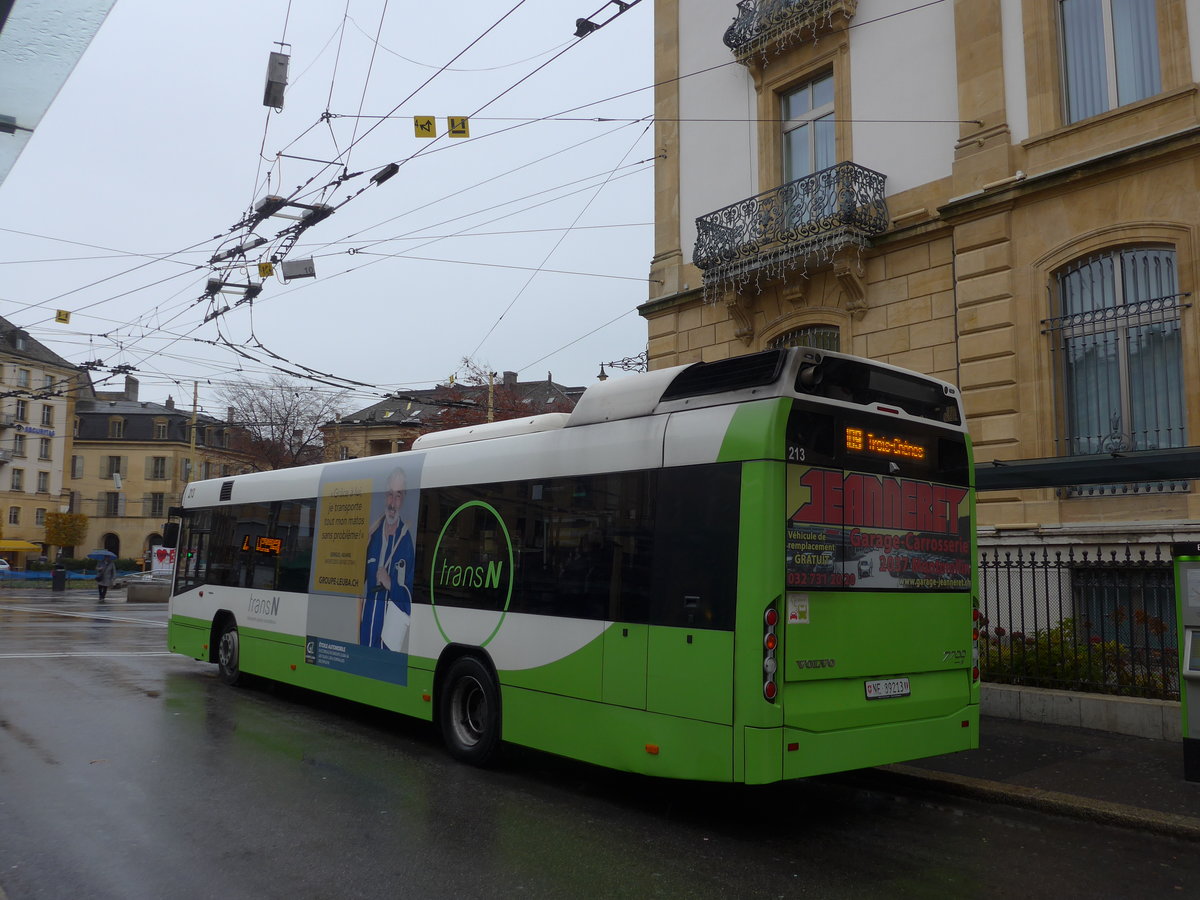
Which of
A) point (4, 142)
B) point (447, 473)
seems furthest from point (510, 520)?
point (4, 142)

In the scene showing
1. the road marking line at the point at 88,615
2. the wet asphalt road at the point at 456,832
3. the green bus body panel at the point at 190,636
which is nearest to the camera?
the wet asphalt road at the point at 456,832

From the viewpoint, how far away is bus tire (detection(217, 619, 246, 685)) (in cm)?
1315

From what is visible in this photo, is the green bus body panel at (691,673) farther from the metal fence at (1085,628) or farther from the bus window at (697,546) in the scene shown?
the metal fence at (1085,628)

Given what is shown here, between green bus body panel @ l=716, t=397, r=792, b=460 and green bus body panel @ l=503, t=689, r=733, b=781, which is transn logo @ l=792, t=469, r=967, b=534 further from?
green bus body panel @ l=503, t=689, r=733, b=781

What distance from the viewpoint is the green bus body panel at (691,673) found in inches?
246

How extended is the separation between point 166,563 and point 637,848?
1924 inches

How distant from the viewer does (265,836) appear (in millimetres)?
6293

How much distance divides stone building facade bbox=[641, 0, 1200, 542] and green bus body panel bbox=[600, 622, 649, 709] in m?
7.98

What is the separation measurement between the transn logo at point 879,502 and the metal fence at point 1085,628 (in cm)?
303

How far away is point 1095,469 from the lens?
989 cm

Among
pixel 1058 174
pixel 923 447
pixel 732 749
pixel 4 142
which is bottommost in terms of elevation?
pixel 732 749

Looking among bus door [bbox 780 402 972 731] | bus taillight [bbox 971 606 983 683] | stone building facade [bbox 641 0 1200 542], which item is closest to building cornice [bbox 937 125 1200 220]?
stone building facade [bbox 641 0 1200 542]

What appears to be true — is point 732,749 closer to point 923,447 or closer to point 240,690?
point 923,447

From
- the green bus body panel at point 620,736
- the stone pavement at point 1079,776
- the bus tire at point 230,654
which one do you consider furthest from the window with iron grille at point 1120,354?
the bus tire at point 230,654
